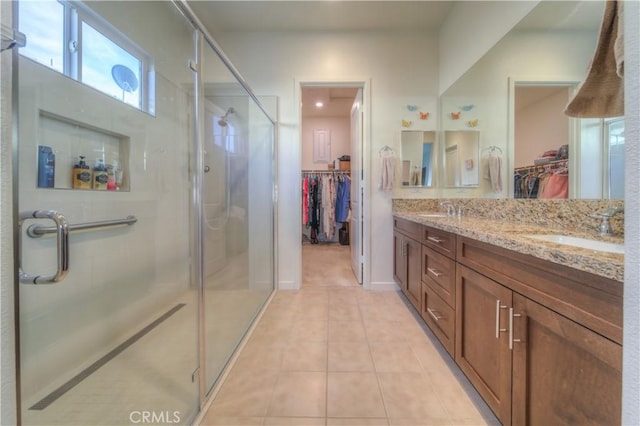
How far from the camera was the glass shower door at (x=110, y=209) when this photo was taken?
1.04m

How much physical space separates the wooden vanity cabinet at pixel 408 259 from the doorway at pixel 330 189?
1.50 ft

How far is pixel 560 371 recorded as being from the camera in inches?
28.4

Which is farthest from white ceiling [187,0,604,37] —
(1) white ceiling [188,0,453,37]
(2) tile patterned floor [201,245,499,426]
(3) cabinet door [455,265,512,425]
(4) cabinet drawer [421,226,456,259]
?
(2) tile patterned floor [201,245,499,426]

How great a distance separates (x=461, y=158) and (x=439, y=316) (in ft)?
5.18

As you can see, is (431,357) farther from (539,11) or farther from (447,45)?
(447,45)

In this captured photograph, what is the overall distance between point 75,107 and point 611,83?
8.33 ft

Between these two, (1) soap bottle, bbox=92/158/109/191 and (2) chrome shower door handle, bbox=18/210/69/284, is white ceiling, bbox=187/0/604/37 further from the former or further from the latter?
(2) chrome shower door handle, bbox=18/210/69/284

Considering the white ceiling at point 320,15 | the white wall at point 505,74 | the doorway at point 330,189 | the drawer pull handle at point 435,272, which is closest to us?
the white wall at point 505,74

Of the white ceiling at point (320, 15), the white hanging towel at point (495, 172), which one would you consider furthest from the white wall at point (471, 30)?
the white hanging towel at point (495, 172)

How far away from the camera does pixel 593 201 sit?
1.14 metres

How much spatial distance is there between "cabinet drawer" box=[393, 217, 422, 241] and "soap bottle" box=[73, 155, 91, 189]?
7.10 ft

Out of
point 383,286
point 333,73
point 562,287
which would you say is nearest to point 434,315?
point 562,287

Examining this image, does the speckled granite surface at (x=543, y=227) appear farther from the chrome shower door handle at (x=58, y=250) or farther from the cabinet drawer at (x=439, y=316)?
the chrome shower door handle at (x=58, y=250)

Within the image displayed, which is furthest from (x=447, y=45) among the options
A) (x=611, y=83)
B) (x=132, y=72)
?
(x=132, y=72)
